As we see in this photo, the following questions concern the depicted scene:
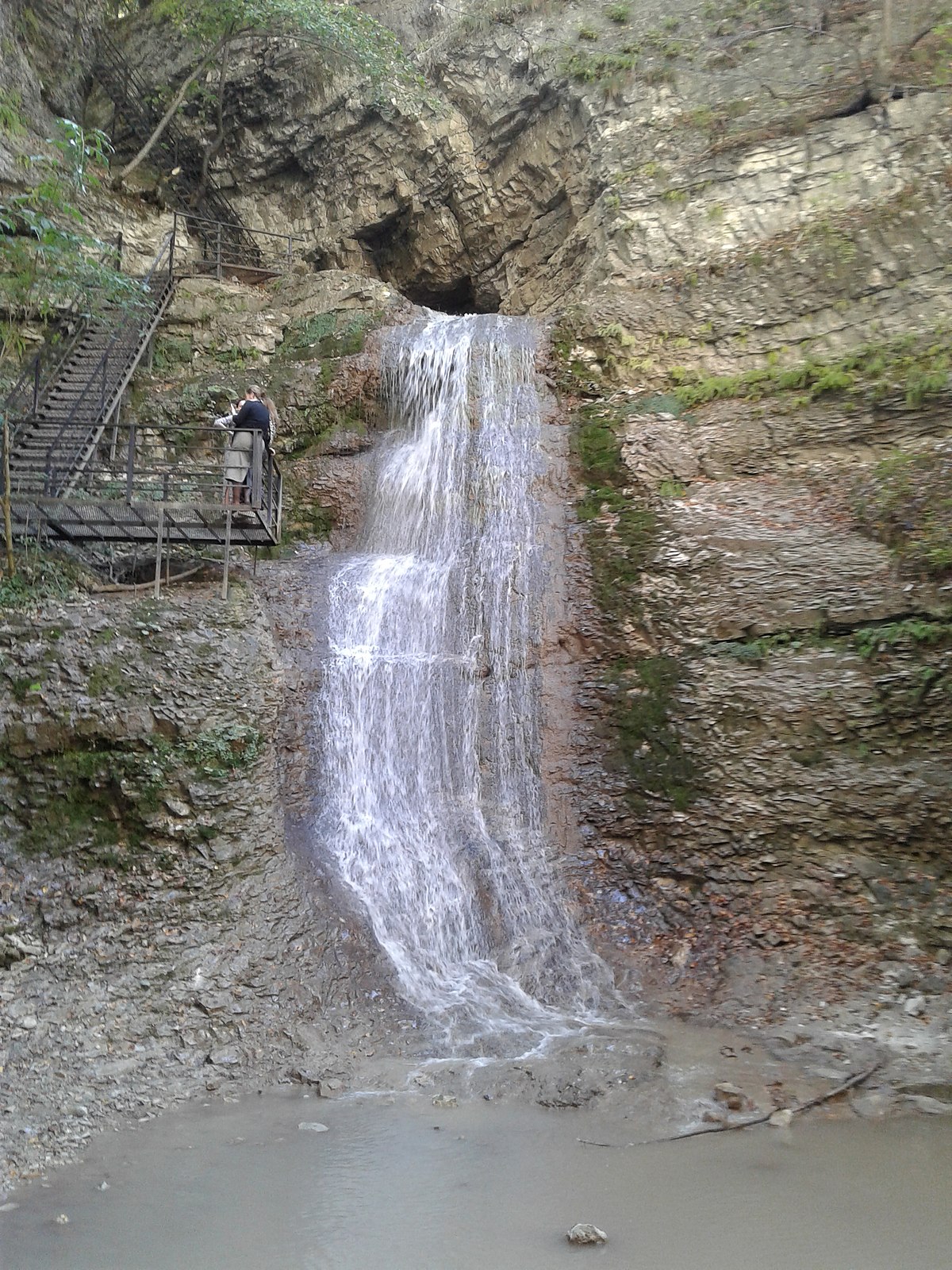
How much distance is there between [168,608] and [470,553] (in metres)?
4.09

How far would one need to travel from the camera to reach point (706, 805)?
9320 millimetres

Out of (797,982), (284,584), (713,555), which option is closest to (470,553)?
(284,584)

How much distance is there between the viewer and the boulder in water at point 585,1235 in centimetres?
434

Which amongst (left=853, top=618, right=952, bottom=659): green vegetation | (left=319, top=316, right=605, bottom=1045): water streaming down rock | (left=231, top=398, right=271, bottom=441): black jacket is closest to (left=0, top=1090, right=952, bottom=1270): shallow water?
(left=319, top=316, right=605, bottom=1045): water streaming down rock

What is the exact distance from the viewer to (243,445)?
12.0m

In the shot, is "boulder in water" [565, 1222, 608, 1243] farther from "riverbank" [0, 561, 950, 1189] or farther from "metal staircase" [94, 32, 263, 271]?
"metal staircase" [94, 32, 263, 271]

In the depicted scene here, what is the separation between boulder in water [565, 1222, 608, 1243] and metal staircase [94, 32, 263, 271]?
1999 cm

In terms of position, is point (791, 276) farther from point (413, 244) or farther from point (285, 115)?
point (285, 115)

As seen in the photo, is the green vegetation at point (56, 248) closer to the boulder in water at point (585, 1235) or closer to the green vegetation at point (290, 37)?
the green vegetation at point (290, 37)

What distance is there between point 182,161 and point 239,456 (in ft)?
44.0

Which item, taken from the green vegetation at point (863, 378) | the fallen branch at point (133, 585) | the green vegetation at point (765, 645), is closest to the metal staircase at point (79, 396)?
the fallen branch at point (133, 585)

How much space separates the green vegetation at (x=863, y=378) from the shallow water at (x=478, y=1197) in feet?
30.0

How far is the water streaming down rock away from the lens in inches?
337

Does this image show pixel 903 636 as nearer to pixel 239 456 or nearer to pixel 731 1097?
pixel 731 1097
